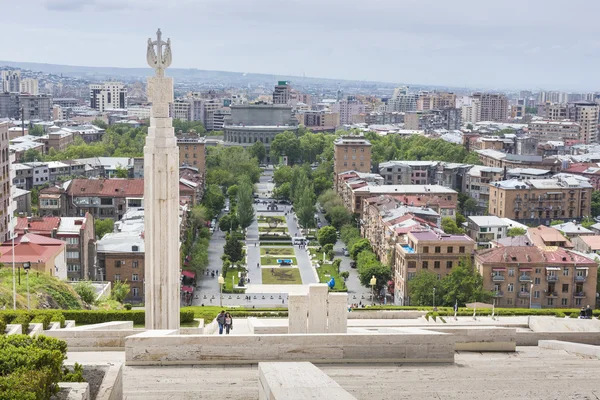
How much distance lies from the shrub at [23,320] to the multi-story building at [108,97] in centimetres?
16985

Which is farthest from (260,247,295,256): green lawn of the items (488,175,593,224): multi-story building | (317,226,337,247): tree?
(488,175,593,224): multi-story building

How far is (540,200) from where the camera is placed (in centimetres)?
Result: 6488

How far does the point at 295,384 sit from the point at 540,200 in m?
59.2

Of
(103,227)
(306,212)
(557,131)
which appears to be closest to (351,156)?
(306,212)

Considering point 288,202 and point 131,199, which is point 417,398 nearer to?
point 131,199

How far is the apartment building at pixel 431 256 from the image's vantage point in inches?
1586

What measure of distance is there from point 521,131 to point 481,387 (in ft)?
420

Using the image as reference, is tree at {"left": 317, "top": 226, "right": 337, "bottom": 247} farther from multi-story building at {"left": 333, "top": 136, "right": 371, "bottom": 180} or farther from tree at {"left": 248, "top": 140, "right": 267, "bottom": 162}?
tree at {"left": 248, "top": 140, "right": 267, "bottom": 162}

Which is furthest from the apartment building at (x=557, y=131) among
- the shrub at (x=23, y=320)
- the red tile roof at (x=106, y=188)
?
the shrub at (x=23, y=320)

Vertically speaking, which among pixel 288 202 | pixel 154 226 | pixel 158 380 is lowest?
pixel 288 202

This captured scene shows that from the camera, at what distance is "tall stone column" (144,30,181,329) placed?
592 inches

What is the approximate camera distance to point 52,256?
106 ft

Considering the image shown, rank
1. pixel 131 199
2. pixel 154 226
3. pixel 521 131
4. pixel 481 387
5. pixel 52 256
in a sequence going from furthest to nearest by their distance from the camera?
pixel 521 131
pixel 131 199
pixel 52 256
pixel 154 226
pixel 481 387

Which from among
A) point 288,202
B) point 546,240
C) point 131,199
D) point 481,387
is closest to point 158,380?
point 481,387
